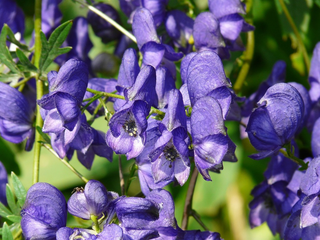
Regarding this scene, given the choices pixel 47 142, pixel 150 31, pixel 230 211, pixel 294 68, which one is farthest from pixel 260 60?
pixel 47 142

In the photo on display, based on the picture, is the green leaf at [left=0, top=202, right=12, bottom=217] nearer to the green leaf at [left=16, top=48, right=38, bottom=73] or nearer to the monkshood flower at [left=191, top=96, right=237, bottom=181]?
the green leaf at [left=16, top=48, right=38, bottom=73]

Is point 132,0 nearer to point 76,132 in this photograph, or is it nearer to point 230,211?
point 76,132

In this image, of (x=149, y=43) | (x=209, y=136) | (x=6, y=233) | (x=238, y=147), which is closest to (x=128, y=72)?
(x=149, y=43)

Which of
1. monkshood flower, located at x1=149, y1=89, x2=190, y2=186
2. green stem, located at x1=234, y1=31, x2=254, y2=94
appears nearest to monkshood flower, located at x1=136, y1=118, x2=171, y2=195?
monkshood flower, located at x1=149, y1=89, x2=190, y2=186

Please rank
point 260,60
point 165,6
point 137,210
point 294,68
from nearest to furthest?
point 137,210 < point 165,6 < point 294,68 < point 260,60

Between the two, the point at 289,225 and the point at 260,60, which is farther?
the point at 260,60

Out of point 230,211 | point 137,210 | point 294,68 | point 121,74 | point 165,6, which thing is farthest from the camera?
point 230,211

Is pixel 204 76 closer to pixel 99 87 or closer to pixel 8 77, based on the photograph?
pixel 99 87

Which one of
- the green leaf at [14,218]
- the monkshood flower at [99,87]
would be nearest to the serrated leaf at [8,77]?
the monkshood flower at [99,87]
